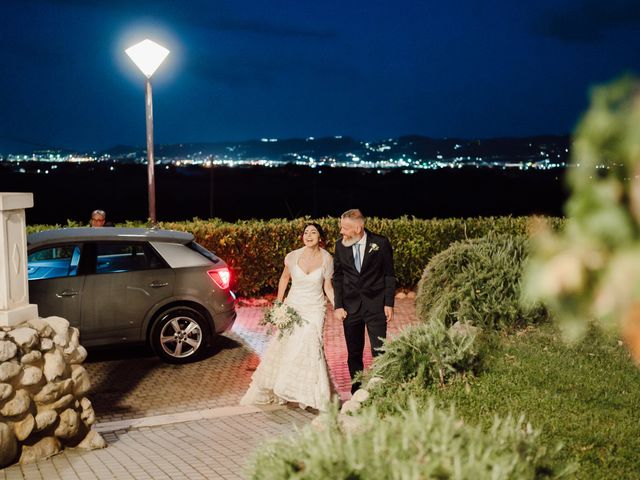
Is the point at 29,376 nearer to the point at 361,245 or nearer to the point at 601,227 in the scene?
the point at 361,245

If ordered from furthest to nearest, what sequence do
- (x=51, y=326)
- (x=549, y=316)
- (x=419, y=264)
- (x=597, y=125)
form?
(x=419, y=264), (x=549, y=316), (x=51, y=326), (x=597, y=125)

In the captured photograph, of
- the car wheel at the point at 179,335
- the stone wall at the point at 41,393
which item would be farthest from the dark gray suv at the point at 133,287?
the stone wall at the point at 41,393

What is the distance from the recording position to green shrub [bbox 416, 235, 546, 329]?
32.8 ft

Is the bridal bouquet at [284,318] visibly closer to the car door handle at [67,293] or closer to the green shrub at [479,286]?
the green shrub at [479,286]

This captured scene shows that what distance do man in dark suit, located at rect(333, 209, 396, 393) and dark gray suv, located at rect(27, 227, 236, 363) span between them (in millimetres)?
2513

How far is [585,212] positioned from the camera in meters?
1.95

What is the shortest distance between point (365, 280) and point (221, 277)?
2784 millimetres

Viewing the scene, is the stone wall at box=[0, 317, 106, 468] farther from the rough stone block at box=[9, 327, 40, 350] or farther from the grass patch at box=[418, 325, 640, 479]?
the grass patch at box=[418, 325, 640, 479]

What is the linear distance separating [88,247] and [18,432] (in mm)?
3972

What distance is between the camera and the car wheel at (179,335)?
1027cm

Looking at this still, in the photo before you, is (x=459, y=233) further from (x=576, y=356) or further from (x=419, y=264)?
(x=576, y=356)

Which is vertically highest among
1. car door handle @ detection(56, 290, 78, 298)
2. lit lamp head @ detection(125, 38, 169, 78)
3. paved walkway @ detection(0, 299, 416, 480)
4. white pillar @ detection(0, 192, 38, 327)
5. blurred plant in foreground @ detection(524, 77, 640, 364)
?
lit lamp head @ detection(125, 38, 169, 78)

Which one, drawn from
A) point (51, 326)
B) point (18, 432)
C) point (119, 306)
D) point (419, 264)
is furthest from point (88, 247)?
point (419, 264)

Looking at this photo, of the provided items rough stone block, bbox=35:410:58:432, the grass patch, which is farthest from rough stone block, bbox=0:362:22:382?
the grass patch
